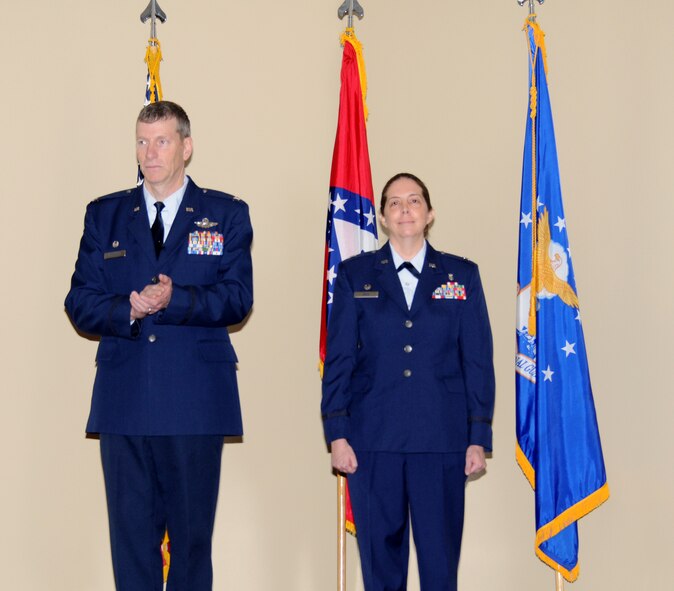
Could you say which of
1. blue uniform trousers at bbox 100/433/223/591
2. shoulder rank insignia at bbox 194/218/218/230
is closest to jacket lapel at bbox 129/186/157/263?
shoulder rank insignia at bbox 194/218/218/230

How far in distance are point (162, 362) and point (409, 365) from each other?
766 millimetres

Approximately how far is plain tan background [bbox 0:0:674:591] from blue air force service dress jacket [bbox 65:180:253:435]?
0.88m

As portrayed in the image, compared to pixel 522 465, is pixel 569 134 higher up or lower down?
higher up

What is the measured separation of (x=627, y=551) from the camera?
384cm

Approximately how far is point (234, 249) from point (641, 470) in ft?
5.95

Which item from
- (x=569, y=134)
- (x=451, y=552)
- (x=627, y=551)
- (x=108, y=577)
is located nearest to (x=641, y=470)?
(x=627, y=551)

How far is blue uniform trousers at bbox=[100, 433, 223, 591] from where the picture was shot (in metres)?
2.93

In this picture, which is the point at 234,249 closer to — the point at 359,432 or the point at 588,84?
the point at 359,432

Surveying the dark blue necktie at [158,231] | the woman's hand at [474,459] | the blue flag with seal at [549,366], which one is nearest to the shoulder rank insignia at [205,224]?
the dark blue necktie at [158,231]

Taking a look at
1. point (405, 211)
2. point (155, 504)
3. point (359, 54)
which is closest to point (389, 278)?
point (405, 211)

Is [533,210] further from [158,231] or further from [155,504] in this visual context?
[155,504]

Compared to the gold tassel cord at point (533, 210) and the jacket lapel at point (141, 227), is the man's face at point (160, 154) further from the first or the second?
the gold tassel cord at point (533, 210)

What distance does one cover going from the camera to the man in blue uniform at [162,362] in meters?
2.92

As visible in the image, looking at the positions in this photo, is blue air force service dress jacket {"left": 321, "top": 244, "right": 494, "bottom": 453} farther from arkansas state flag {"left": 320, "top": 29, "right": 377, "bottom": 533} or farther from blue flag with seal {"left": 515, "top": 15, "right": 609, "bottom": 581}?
arkansas state flag {"left": 320, "top": 29, "right": 377, "bottom": 533}
